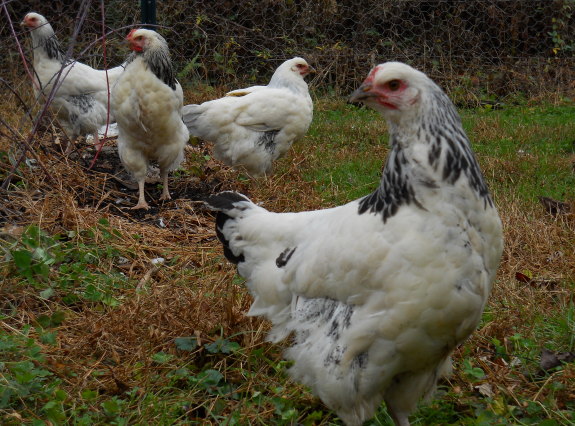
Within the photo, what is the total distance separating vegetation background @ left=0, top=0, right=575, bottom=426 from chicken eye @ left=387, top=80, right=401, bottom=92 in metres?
1.28

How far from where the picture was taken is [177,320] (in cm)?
341

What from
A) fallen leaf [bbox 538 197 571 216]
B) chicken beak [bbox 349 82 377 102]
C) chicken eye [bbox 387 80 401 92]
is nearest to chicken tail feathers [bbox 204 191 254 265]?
chicken beak [bbox 349 82 377 102]

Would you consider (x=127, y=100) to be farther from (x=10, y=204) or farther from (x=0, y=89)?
(x=0, y=89)

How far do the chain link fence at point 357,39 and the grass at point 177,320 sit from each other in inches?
160

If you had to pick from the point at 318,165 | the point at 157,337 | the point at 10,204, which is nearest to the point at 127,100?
the point at 10,204

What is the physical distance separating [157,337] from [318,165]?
11.7 ft

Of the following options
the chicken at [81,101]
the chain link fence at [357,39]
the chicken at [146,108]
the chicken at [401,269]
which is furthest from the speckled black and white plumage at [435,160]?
the chain link fence at [357,39]

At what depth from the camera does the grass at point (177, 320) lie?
2.91 meters

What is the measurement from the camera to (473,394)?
10.2ft

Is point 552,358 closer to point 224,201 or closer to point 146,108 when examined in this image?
point 224,201

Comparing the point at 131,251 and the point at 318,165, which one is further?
the point at 318,165

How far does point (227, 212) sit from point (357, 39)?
7.12 meters

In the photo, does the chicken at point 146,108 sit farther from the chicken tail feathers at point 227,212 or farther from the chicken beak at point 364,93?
the chicken beak at point 364,93

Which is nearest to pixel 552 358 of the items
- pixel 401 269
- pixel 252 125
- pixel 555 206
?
pixel 401 269
